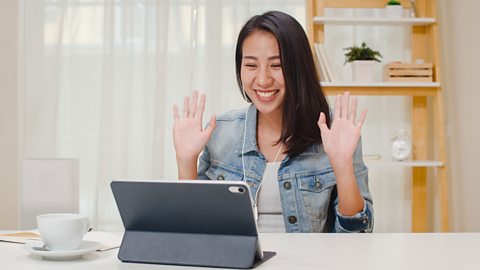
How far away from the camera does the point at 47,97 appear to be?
3.74 meters

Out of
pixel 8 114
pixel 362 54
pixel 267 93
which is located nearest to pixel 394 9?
pixel 362 54

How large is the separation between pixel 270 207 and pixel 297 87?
1.22ft

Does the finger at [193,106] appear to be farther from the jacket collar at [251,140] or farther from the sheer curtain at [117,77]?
the sheer curtain at [117,77]

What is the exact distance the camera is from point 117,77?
12.2ft

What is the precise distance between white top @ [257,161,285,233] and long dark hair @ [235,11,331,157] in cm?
11

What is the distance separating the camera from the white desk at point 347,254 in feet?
3.85

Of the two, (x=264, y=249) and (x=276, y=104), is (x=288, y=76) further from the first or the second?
(x=264, y=249)

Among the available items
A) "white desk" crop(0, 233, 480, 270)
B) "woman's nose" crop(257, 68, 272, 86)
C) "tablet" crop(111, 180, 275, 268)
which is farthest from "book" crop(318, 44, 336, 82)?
"tablet" crop(111, 180, 275, 268)

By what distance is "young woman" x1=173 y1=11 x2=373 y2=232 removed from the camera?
6.31 ft

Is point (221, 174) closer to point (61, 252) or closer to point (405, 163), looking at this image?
point (61, 252)

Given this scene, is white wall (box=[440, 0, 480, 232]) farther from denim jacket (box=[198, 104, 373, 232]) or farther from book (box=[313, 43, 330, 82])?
denim jacket (box=[198, 104, 373, 232])

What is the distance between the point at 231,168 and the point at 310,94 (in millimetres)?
333

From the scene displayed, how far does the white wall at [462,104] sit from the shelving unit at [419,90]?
5.2 inches

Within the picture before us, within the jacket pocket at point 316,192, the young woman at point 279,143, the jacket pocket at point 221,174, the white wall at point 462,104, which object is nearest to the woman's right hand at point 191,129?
the young woman at point 279,143
